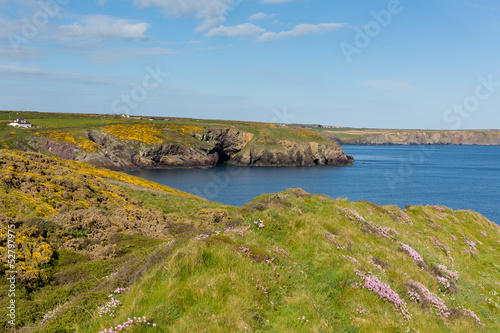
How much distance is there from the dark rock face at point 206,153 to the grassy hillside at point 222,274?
9738 centimetres

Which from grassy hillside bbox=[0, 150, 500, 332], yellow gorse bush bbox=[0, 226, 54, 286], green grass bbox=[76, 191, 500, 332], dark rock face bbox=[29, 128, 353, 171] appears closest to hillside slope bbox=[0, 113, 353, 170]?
dark rock face bbox=[29, 128, 353, 171]

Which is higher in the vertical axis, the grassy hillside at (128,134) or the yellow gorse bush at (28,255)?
the grassy hillside at (128,134)

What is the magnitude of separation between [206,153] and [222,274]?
433ft

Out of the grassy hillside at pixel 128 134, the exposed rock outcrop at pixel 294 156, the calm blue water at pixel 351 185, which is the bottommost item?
the calm blue water at pixel 351 185

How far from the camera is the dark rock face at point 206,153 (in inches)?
4241

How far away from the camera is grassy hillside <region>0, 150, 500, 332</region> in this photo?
26.3ft

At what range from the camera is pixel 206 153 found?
458 ft

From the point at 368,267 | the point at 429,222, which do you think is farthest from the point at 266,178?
the point at 368,267

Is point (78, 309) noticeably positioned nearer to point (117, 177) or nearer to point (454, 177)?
point (117, 177)

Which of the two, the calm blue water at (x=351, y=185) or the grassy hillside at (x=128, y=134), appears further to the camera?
the grassy hillside at (x=128, y=134)

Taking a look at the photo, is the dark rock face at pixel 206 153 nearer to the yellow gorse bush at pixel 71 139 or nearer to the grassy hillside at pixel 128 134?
the yellow gorse bush at pixel 71 139

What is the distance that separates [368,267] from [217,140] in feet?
464

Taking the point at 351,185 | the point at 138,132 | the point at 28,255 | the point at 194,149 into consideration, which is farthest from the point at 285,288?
the point at 138,132

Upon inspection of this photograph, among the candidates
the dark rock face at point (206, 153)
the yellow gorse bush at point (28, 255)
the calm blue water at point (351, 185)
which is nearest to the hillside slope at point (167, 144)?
the dark rock face at point (206, 153)
